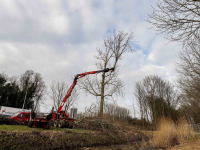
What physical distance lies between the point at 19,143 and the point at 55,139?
6.58 ft

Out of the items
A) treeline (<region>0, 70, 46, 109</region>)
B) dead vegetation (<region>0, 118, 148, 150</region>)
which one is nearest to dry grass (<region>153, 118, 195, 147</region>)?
dead vegetation (<region>0, 118, 148, 150</region>)

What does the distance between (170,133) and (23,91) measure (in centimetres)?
3039

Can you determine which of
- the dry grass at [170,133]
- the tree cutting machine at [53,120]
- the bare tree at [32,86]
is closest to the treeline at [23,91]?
the bare tree at [32,86]

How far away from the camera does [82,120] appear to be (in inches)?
487

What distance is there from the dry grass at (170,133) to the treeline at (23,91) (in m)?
22.2

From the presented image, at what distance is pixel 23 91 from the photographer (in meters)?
30.4

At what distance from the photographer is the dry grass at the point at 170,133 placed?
9.01m

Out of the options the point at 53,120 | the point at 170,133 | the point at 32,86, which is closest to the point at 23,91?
the point at 32,86

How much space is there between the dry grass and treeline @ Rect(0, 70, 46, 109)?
872 inches

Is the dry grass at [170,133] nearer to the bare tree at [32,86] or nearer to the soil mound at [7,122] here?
the soil mound at [7,122]

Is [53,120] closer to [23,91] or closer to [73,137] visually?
[73,137]

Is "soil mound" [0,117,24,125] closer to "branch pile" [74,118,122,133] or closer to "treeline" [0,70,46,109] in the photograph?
"branch pile" [74,118,122,133]

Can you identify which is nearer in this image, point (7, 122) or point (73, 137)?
point (73, 137)

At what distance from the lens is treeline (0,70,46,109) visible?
2747 centimetres
